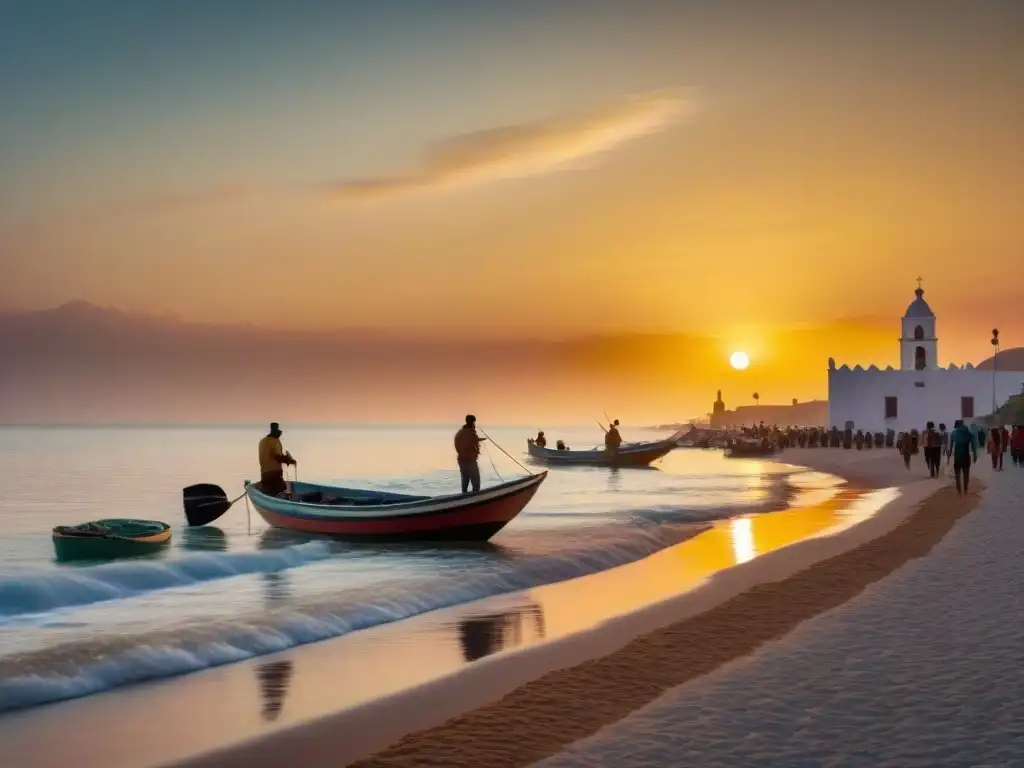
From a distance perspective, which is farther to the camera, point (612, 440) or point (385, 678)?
point (612, 440)

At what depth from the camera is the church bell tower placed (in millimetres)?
82562

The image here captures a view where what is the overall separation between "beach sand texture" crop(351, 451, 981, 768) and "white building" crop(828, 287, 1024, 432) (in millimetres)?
69649

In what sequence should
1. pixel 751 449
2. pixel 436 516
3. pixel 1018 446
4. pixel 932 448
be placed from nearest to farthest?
1. pixel 436 516
2. pixel 932 448
3. pixel 1018 446
4. pixel 751 449

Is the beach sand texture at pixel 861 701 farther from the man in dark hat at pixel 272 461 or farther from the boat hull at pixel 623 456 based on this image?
the boat hull at pixel 623 456

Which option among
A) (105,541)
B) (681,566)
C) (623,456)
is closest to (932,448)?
(681,566)

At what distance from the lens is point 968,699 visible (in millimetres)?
6957

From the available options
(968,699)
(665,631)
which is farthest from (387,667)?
(968,699)

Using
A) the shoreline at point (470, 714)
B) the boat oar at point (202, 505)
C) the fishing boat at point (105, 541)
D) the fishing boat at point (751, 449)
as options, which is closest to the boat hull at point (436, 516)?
the fishing boat at point (105, 541)

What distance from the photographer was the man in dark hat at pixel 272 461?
73.2 ft

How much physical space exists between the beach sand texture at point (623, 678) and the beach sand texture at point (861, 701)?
256 mm

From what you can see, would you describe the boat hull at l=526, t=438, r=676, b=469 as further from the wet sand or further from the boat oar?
the wet sand

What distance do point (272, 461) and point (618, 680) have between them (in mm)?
16114

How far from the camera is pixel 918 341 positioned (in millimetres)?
82875

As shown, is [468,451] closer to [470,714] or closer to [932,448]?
[470,714]
